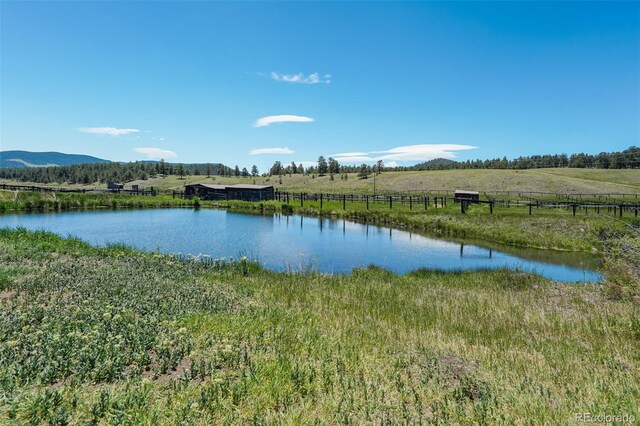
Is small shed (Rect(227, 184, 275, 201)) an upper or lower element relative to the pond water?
upper

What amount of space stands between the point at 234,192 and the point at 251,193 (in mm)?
4824

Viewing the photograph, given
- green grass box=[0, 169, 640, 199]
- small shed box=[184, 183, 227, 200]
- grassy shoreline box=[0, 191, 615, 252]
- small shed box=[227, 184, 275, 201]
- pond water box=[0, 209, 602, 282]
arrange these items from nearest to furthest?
pond water box=[0, 209, 602, 282] → grassy shoreline box=[0, 191, 615, 252] → small shed box=[227, 184, 275, 201] → small shed box=[184, 183, 227, 200] → green grass box=[0, 169, 640, 199]

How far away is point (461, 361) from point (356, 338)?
221cm

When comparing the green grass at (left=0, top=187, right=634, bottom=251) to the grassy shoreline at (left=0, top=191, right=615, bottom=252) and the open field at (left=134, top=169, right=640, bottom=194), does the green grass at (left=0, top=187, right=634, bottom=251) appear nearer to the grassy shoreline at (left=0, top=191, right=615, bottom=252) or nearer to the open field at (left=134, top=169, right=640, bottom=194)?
the grassy shoreline at (left=0, top=191, right=615, bottom=252)

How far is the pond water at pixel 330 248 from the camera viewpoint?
22.9 metres

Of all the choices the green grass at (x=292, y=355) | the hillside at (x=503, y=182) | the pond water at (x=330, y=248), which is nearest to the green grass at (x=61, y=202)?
the pond water at (x=330, y=248)

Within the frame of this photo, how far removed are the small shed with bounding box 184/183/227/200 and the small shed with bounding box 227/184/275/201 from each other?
8.69 feet

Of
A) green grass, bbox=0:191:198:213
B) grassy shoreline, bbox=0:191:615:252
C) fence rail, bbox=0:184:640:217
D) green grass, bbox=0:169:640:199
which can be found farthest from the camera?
green grass, bbox=0:169:640:199

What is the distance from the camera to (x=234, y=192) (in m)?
85.4

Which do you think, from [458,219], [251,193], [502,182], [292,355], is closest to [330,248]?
[458,219]

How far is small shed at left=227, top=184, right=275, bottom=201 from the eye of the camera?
8312 cm

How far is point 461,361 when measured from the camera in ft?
23.2

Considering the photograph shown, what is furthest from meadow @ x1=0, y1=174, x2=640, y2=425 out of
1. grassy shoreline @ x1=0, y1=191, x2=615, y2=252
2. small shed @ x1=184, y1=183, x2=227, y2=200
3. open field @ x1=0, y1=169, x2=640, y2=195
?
open field @ x1=0, y1=169, x2=640, y2=195

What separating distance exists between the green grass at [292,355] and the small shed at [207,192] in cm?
7604
